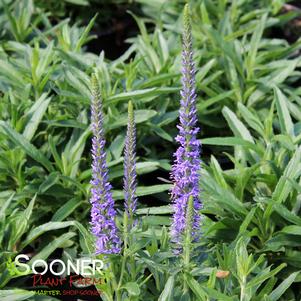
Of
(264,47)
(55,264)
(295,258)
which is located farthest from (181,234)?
(264,47)

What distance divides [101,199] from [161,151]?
2.37 m

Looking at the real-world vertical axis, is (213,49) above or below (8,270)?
above

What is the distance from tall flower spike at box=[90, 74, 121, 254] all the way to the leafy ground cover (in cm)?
13

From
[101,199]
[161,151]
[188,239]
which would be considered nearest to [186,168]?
[188,239]

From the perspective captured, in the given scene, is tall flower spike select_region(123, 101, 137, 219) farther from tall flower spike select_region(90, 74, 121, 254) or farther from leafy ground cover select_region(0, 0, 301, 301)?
leafy ground cover select_region(0, 0, 301, 301)

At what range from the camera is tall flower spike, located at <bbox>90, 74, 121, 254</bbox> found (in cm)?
312

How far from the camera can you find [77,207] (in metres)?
4.79

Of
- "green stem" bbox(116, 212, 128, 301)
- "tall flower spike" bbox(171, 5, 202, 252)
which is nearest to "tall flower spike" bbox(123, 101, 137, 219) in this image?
"green stem" bbox(116, 212, 128, 301)

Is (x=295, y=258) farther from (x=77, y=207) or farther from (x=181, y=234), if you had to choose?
(x=77, y=207)

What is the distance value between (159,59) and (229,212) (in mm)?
1918

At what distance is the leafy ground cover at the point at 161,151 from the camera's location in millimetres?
3758

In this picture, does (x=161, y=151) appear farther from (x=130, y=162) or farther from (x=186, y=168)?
(x=130, y=162)

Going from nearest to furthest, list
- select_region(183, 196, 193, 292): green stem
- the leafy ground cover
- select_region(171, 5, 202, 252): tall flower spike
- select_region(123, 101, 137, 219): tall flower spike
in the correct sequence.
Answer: select_region(123, 101, 137, 219): tall flower spike
select_region(183, 196, 193, 292): green stem
select_region(171, 5, 202, 252): tall flower spike
the leafy ground cover

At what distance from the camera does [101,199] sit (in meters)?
3.25
